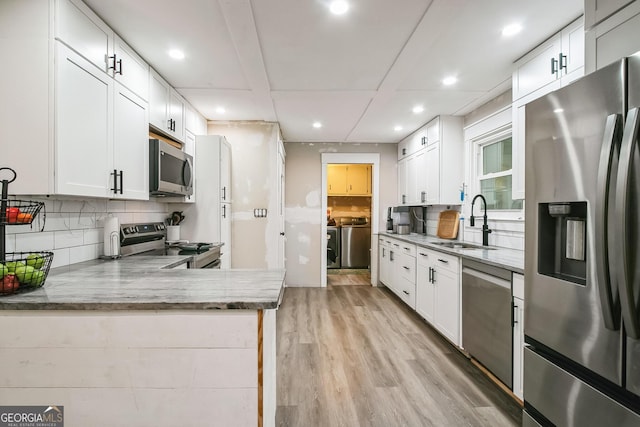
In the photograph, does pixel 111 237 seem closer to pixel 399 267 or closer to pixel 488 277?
pixel 488 277

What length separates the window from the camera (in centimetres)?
312

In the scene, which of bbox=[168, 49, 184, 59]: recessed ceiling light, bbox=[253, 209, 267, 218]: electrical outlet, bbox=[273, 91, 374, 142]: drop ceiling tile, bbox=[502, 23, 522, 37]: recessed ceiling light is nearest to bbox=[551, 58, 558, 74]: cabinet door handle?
bbox=[502, 23, 522, 37]: recessed ceiling light

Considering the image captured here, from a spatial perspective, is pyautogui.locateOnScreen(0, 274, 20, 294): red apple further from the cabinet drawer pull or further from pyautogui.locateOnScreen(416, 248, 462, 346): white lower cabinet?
the cabinet drawer pull

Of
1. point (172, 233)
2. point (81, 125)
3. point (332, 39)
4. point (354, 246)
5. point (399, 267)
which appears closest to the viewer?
point (81, 125)

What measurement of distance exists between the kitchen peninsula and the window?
273cm

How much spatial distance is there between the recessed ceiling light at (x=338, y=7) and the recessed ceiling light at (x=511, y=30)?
1019 millimetres

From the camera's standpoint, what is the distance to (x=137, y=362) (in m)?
1.21

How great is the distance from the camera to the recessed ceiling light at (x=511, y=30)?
1965mm

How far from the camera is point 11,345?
3.96 feet

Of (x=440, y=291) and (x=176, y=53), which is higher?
(x=176, y=53)

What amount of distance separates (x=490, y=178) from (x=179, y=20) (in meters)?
3.14

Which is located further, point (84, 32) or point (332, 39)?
point (332, 39)

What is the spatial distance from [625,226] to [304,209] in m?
4.53

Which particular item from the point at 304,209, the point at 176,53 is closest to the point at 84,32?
the point at 176,53
